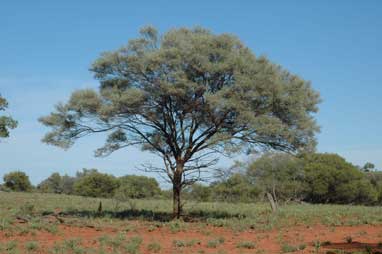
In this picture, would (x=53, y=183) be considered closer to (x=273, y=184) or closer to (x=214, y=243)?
(x=273, y=184)

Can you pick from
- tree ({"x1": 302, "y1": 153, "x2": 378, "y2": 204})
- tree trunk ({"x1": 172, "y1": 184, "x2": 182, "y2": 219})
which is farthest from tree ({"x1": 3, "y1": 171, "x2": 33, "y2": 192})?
tree trunk ({"x1": 172, "y1": 184, "x2": 182, "y2": 219})

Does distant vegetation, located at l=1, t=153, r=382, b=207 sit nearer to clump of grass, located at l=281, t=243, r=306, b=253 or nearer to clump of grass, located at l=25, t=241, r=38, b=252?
clump of grass, located at l=281, t=243, r=306, b=253

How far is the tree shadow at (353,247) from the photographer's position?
11.4 meters

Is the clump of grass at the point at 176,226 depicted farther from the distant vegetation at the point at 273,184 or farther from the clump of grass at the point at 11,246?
the clump of grass at the point at 11,246

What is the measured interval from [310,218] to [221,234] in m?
7.86

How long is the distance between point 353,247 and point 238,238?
167 inches

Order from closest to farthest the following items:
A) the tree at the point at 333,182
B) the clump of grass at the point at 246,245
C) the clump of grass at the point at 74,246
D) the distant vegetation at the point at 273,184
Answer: the clump of grass at the point at 74,246 → the clump of grass at the point at 246,245 → the distant vegetation at the point at 273,184 → the tree at the point at 333,182

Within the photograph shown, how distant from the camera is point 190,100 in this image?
20.2 meters

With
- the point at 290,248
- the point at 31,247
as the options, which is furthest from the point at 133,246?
the point at 290,248

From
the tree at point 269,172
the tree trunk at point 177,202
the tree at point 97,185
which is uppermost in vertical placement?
the tree at point 97,185

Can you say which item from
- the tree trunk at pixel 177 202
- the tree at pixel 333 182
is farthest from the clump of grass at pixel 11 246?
the tree at pixel 333 182

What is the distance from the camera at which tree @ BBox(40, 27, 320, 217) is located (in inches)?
766

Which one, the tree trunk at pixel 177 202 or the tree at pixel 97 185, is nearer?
the tree trunk at pixel 177 202

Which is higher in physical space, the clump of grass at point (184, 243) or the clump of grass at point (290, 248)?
the clump of grass at point (184, 243)
